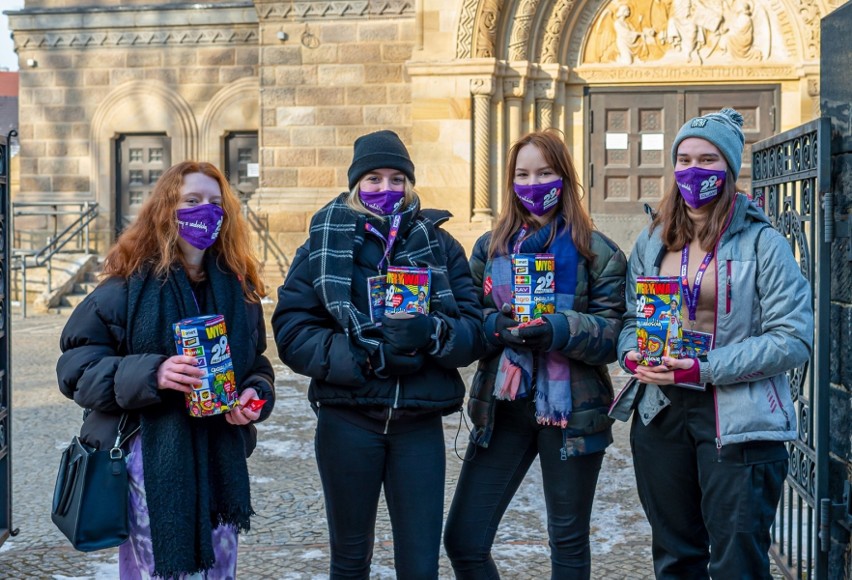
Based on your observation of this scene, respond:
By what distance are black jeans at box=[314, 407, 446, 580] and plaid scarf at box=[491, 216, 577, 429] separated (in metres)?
0.29

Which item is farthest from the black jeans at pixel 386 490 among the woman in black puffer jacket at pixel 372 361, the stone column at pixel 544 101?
the stone column at pixel 544 101

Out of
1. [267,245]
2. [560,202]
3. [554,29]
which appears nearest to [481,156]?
[554,29]

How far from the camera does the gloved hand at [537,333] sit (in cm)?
319

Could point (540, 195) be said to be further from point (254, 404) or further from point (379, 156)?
point (254, 404)

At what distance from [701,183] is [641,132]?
9.92m

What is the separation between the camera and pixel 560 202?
346cm

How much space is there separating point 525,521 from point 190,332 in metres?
2.74

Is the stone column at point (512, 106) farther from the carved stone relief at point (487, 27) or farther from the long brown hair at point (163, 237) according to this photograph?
the long brown hair at point (163, 237)

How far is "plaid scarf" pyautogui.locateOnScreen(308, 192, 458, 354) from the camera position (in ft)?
10.3

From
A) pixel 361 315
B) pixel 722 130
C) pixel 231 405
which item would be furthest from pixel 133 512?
pixel 722 130

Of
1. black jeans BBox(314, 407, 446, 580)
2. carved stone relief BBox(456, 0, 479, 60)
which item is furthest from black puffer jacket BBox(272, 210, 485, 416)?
carved stone relief BBox(456, 0, 479, 60)

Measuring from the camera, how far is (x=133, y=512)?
9.90 feet

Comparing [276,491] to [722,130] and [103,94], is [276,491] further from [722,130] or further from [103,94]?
[103,94]

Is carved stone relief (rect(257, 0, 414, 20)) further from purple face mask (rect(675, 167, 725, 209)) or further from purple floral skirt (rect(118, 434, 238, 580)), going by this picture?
purple floral skirt (rect(118, 434, 238, 580))
